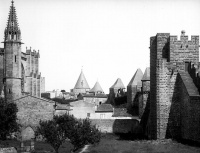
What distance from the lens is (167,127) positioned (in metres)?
26.3

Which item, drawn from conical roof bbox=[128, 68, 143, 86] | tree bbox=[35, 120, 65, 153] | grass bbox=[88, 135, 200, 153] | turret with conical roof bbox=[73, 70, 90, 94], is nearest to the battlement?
grass bbox=[88, 135, 200, 153]

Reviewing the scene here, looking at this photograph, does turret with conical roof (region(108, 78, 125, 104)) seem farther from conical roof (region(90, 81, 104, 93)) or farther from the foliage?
the foliage

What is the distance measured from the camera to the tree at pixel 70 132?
29.6 meters

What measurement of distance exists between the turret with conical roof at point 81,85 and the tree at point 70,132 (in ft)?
282

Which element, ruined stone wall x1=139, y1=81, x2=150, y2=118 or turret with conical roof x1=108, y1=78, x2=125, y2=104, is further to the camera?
turret with conical roof x1=108, y1=78, x2=125, y2=104

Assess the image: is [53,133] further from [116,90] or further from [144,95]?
[116,90]

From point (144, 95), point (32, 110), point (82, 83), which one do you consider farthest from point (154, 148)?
point (82, 83)

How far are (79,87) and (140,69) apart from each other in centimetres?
5006

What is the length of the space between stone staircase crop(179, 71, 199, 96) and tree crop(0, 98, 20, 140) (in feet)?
74.2

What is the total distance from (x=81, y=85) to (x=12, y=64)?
63549mm

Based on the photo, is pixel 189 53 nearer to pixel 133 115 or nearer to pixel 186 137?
pixel 186 137

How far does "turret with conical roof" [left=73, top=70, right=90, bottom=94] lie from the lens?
388 ft

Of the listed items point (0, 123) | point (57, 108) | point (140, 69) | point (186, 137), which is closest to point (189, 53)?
point (186, 137)

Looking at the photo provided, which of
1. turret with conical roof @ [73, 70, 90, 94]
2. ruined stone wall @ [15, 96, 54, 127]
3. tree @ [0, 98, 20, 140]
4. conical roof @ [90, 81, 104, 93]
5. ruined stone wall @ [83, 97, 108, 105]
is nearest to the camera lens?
tree @ [0, 98, 20, 140]
